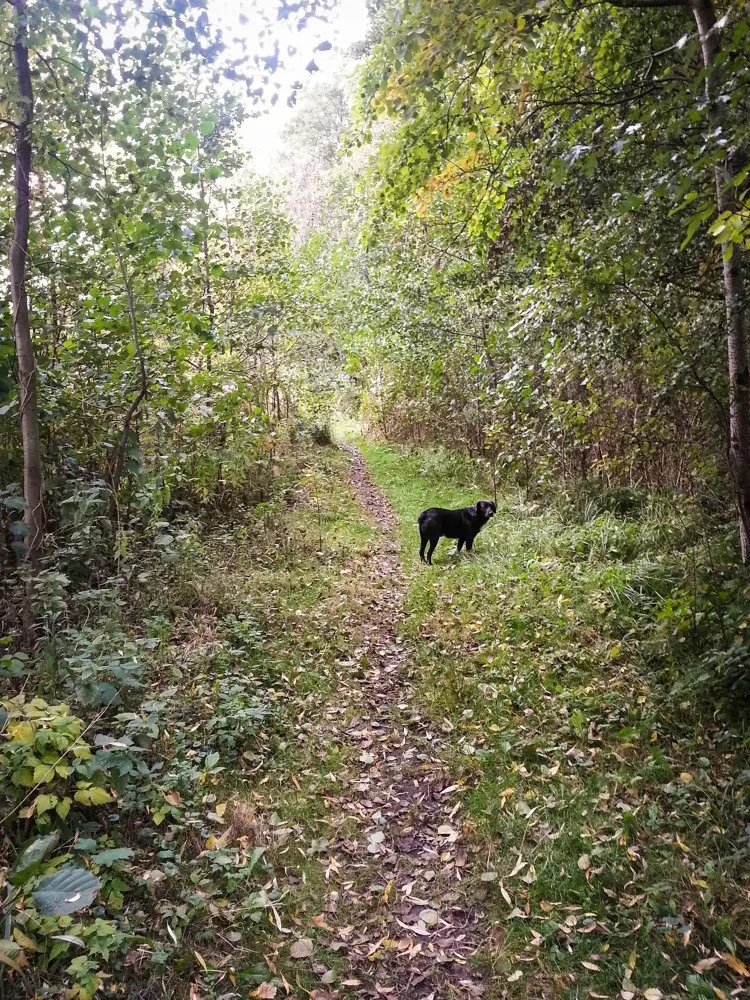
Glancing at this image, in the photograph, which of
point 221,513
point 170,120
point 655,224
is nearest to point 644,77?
point 655,224

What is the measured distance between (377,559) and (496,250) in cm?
522

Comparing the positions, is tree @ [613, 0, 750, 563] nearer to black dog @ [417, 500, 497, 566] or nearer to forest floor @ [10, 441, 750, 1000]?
forest floor @ [10, 441, 750, 1000]

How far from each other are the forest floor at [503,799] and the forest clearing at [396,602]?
0.08 ft

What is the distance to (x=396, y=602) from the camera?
7.56 metres

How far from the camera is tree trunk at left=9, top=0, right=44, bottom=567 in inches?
164

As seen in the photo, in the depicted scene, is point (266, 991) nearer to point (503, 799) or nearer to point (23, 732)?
point (23, 732)

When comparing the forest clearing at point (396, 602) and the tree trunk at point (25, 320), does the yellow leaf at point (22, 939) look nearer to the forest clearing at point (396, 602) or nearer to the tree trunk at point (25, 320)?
the forest clearing at point (396, 602)

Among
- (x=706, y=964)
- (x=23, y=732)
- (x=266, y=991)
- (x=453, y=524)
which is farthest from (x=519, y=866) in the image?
(x=453, y=524)

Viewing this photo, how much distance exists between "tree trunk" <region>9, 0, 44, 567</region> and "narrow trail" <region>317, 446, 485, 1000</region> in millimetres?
2856

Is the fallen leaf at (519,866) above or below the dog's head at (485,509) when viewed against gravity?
below

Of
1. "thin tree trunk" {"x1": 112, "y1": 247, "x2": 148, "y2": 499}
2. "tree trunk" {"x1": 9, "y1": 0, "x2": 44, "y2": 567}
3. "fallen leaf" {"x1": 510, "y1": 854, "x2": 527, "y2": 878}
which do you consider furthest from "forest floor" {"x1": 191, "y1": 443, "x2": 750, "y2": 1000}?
"tree trunk" {"x1": 9, "y1": 0, "x2": 44, "y2": 567}

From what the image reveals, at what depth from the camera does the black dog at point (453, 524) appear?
8.30 metres

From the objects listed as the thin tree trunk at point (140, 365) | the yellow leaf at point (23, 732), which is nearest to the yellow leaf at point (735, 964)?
the yellow leaf at point (23, 732)

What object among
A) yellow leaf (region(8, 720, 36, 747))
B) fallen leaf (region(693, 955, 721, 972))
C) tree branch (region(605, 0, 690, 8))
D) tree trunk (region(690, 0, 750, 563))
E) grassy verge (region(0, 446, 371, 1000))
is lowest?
fallen leaf (region(693, 955, 721, 972))
